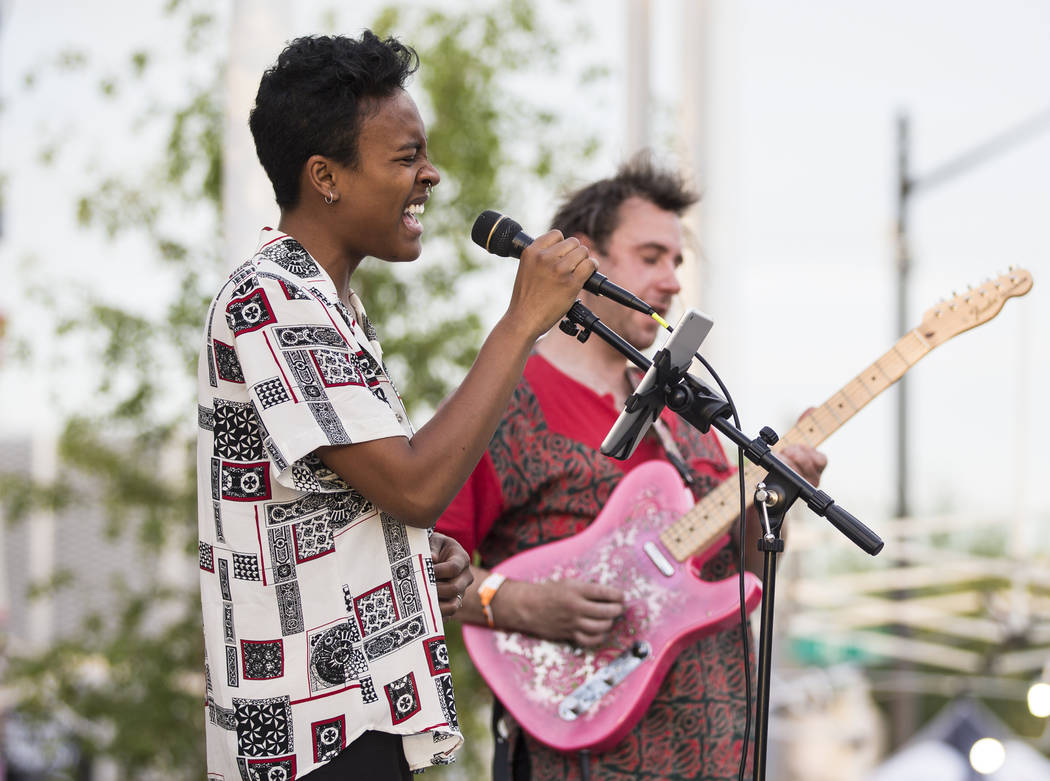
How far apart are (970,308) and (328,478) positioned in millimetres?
1581

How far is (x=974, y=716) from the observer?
4555mm

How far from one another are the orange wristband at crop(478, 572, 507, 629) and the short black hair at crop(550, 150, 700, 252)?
828 mm

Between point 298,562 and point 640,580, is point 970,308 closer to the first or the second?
point 640,580

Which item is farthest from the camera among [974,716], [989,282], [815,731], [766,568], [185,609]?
[815,731]

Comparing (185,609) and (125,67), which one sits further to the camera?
(185,609)

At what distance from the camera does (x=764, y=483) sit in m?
1.75

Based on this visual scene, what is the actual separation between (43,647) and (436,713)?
17.1ft

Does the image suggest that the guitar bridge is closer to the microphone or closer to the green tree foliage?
the microphone

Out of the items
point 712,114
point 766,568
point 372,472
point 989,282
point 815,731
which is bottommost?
point 815,731

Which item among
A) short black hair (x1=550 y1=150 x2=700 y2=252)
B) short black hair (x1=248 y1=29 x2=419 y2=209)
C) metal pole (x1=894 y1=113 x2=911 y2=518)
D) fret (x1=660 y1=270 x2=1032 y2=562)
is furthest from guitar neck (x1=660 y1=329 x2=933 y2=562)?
metal pole (x1=894 y1=113 x2=911 y2=518)

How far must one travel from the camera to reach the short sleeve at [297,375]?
1.45 meters

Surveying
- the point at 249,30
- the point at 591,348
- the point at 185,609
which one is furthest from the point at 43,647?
the point at 591,348

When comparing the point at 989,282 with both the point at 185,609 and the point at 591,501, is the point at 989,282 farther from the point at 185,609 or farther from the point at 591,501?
the point at 185,609

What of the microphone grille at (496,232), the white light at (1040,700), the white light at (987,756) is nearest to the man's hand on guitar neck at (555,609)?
the microphone grille at (496,232)
